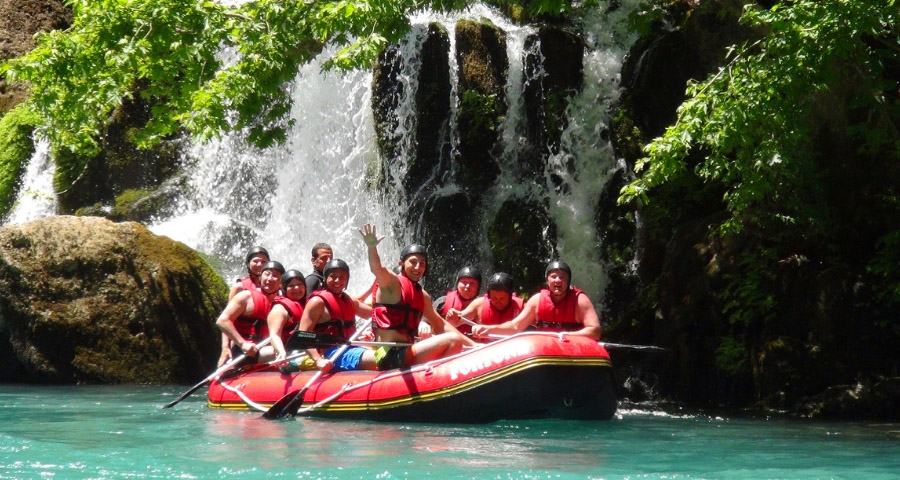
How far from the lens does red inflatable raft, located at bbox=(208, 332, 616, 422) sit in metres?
8.87

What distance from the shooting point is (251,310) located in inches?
446

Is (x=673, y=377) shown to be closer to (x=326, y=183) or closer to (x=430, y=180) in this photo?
(x=430, y=180)

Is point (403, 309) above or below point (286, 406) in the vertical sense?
above

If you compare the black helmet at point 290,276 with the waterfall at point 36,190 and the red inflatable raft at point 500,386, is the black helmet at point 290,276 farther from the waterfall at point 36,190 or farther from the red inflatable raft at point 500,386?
the waterfall at point 36,190

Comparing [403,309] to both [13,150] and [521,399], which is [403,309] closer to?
[521,399]

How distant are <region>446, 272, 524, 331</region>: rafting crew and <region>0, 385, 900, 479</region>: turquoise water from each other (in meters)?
1.57

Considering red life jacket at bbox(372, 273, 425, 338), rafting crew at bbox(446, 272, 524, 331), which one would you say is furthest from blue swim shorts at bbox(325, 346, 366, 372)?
rafting crew at bbox(446, 272, 524, 331)

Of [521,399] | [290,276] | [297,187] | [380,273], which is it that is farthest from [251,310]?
[297,187]

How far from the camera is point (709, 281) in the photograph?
12500 mm

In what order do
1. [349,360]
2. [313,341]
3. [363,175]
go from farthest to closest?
[363,175]
[349,360]
[313,341]

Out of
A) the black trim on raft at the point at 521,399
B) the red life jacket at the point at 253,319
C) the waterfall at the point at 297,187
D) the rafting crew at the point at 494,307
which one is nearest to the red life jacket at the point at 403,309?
the black trim on raft at the point at 521,399

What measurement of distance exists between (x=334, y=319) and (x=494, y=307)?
67.9 inches

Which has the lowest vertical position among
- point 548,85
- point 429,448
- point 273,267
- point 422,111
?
Answer: point 429,448

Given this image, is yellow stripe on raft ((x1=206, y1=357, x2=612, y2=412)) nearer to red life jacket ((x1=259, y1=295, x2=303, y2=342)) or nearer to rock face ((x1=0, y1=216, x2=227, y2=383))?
red life jacket ((x1=259, y1=295, x2=303, y2=342))
